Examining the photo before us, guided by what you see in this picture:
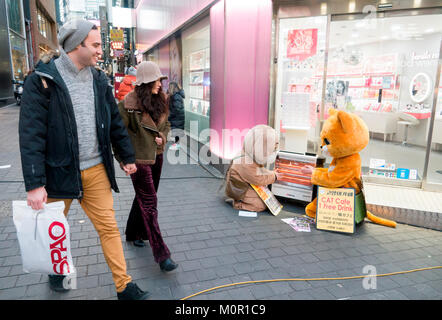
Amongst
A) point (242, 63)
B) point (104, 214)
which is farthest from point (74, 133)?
point (242, 63)

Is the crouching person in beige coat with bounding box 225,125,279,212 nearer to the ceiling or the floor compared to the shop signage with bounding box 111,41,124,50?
nearer to the floor

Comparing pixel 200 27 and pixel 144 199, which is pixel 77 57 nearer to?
pixel 144 199

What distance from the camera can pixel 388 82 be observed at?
6199mm

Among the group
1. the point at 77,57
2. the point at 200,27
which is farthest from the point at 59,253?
the point at 200,27

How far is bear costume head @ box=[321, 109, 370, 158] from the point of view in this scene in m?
3.99

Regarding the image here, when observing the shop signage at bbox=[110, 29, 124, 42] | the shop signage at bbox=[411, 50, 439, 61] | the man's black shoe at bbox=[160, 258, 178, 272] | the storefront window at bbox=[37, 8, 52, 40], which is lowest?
the man's black shoe at bbox=[160, 258, 178, 272]

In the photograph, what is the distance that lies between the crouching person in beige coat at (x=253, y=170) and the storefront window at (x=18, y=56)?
78.7 feet

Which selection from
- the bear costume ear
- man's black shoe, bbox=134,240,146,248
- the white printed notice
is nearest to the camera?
man's black shoe, bbox=134,240,146,248

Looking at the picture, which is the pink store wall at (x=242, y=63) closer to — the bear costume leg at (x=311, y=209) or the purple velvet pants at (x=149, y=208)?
the bear costume leg at (x=311, y=209)

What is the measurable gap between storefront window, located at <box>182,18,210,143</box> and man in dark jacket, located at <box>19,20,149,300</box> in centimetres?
566

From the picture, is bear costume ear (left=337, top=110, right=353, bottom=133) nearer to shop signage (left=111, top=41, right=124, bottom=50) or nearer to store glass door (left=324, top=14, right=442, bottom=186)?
store glass door (left=324, top=14, right=442, bottom=186)

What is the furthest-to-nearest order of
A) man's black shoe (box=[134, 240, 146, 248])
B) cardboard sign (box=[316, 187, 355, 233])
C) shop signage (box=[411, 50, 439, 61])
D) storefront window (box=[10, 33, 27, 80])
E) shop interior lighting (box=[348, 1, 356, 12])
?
1. storefront window (box=[10, 33, 27, 80])
2. shop interior lighting (box=[348, 1, 356, 12])
3. shop signage (box=[411, 50, 439, 61])
4. cardboard sign (box=[316, 187, 355, 233])
5. man's black shoe (box=[134, 240, 146, 248])

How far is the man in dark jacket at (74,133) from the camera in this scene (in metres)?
2.14

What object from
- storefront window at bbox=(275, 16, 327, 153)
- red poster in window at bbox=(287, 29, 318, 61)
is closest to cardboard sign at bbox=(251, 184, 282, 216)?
storefront window at bbox=(275, 16, 327, 153)
